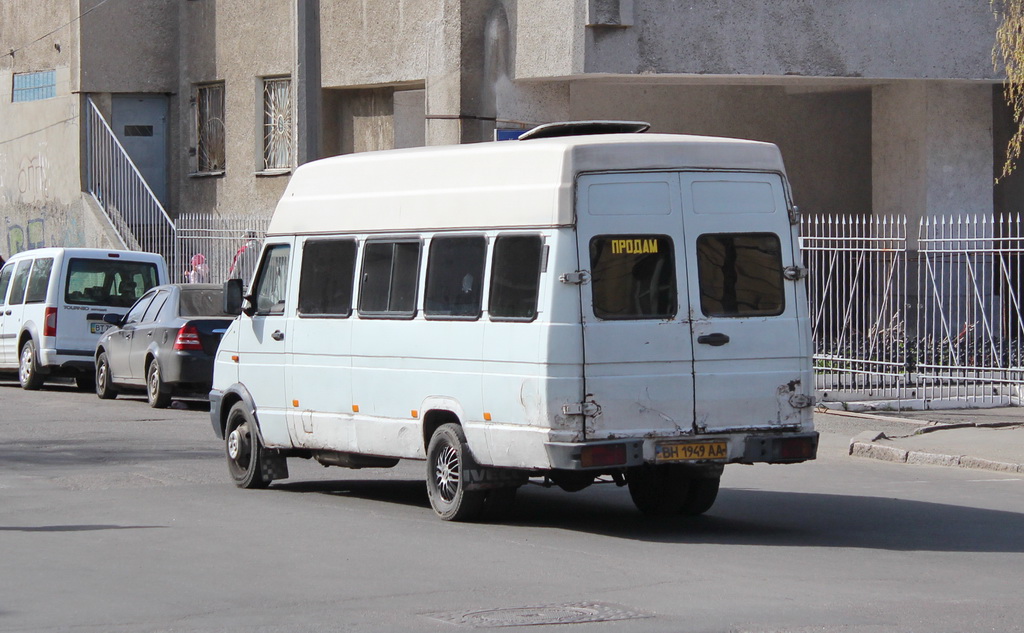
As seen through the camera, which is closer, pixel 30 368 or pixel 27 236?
pixel 30 368

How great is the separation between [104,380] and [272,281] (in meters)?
9.39

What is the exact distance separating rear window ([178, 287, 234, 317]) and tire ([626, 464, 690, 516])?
9478 mm

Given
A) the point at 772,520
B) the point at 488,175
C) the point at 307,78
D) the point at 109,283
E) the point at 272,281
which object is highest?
the point at 307,78

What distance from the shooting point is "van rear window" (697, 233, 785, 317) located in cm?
988

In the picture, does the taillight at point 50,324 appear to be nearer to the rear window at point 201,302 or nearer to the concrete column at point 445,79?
the rear window at point 201,302

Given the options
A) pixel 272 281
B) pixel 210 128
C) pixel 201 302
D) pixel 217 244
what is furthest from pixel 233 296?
pixel 210 128

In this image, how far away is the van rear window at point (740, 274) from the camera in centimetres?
988

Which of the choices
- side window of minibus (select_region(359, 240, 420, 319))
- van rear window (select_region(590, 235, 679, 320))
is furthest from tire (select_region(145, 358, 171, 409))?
van rear window (select_region(590, 235, 679, 320))

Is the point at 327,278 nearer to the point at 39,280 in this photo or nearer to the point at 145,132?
the point at 39,280

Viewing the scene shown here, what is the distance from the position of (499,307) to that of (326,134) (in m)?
17.1

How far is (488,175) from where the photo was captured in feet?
33.1

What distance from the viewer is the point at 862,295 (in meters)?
19.7

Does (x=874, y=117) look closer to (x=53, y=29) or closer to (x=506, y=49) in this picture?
(x=506, y=49)

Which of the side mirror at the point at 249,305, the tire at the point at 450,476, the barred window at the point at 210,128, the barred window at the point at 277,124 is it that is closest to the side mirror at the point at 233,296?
the side mirror at the point at 249,305
